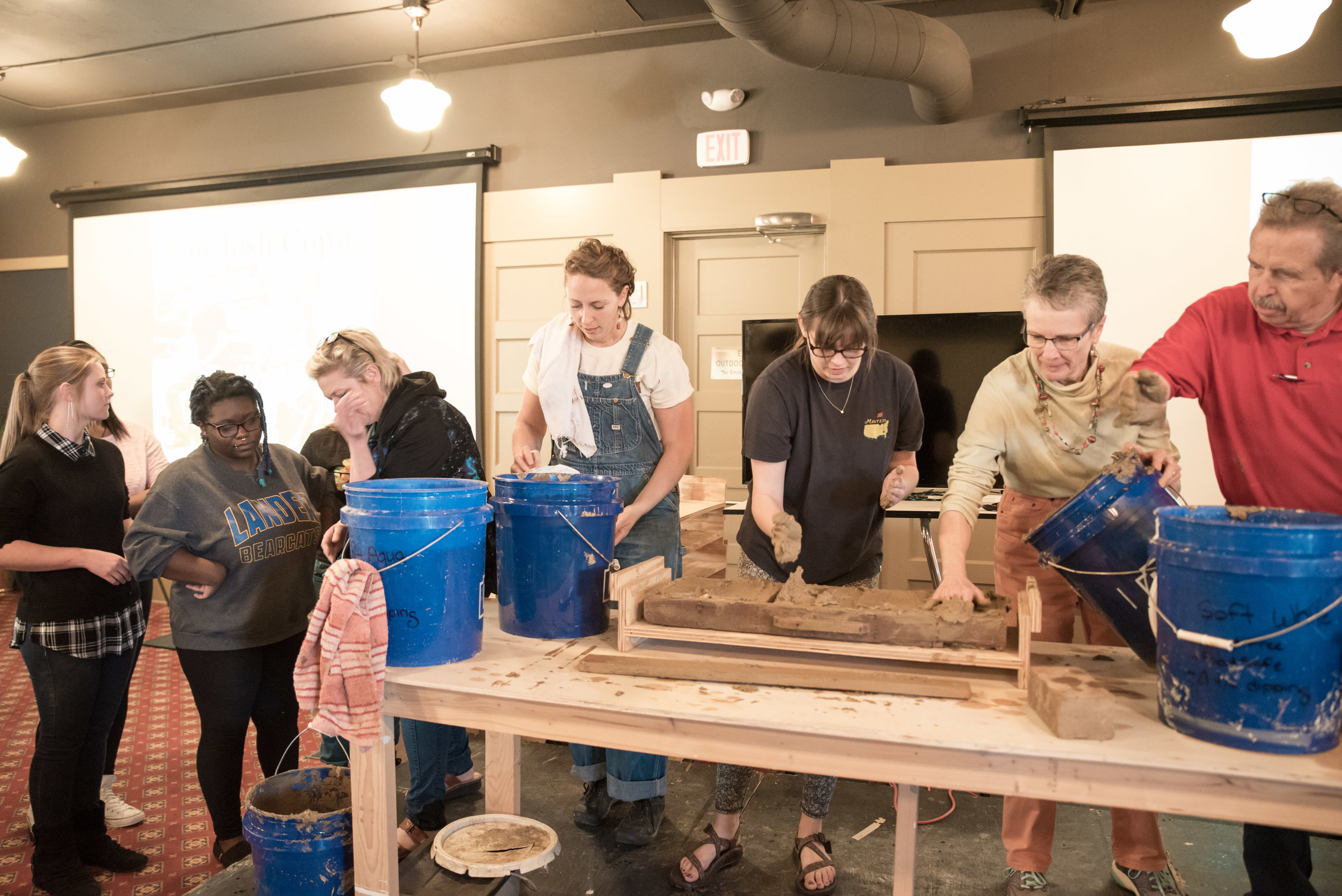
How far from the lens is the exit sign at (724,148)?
480 cm

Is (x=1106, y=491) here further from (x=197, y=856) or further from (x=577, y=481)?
(x=197, y=856)

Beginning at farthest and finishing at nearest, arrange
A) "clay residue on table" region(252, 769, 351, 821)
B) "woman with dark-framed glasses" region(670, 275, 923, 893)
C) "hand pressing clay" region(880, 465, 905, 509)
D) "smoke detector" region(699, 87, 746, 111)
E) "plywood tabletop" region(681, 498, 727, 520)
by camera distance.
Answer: "smoke detector" region(699, 87, 746, 111)
"plywood tabletop" region(681, 498, 727, 520)
"woman with dark-framed glasses" region(670, 275, 923, 893)
"hand pressing clay" region(880, 465, 905, 509)
"clay residue on table" region(252, 769, 351, 821)

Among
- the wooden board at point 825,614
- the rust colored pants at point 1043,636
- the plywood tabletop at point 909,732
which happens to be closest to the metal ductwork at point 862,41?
the rust colored pants at point 1043,636

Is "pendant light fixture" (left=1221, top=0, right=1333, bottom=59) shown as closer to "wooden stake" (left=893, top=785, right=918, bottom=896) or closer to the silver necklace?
the silver necklace

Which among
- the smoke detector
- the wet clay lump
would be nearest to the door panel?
the smoke detector

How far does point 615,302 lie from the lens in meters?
2.32

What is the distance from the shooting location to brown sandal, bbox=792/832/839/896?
2.26m

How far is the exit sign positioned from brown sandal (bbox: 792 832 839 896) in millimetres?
3689

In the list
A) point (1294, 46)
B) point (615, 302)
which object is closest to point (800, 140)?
point (1294, 46)

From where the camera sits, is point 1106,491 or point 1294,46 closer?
point 1106,491

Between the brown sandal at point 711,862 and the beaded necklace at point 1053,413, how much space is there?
1.39 m

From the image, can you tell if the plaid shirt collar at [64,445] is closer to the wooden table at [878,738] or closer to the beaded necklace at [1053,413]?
the wooden table at [878,738]

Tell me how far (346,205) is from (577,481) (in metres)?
4.61

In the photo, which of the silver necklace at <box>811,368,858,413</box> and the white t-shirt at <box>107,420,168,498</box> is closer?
the silver necklace at <box>811,368,858,413</box>
